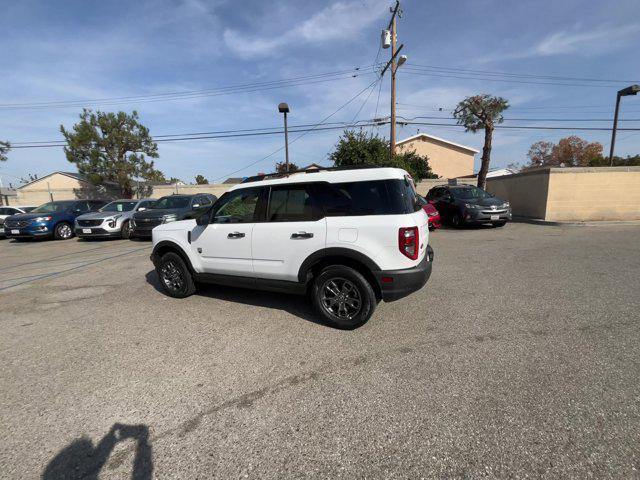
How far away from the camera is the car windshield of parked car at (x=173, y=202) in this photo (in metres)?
11.0

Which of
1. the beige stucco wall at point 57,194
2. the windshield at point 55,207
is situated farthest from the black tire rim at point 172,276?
the beige stucco wall at point 57,194

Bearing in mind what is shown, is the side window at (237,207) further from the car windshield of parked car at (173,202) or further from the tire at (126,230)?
the tire at (126,230)

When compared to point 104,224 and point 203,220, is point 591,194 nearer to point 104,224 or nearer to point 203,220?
point 203,220

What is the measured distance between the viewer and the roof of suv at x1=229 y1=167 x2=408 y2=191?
3.46 m

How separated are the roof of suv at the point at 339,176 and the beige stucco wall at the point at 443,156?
1499 inches

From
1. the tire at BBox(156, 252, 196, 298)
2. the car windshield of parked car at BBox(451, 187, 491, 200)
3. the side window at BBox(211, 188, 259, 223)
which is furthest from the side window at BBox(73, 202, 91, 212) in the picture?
the car windshield of parked car at BBox(451, 187, 491, 200)

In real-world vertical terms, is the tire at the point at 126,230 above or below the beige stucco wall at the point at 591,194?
below

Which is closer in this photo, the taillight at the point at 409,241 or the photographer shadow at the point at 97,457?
the photographer shadow at the point at 97,457

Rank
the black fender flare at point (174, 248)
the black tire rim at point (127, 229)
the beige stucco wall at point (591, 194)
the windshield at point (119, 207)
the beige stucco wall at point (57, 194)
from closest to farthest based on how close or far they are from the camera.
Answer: the black fender flare at point (174, 248) → the black tire rim at point (127, 229) → the windshield at point (119, 207) → the beige stucco wall at point (591, 194) → the beige stucco wall at point (57, 194)

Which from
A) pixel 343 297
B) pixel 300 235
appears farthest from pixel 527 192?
pixel 300 235

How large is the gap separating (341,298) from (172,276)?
2.93 metres

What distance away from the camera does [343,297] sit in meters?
3.63

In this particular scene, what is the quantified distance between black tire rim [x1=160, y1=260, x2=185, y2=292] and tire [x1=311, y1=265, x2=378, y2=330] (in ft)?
7.77

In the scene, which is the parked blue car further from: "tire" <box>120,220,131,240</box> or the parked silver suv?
"tire" <box>120,220,131,240</box>
